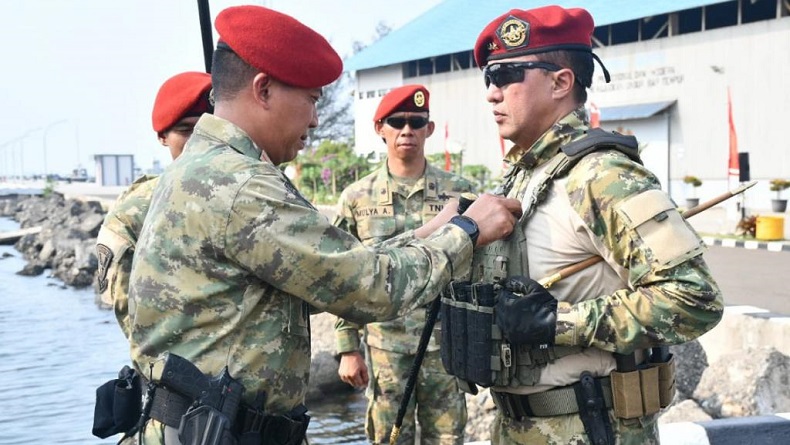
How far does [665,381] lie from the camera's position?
2764 millimetres

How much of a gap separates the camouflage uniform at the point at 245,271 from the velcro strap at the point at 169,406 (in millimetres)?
65

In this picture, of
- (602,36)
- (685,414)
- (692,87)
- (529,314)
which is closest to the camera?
(529,314)

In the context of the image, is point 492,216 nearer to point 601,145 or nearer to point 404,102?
point 601,145

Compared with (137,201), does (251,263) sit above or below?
below

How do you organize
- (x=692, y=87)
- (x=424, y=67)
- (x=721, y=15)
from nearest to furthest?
1. (x=692, y=87)
2. (x=721, y=15)
3. (x=424, y=67)

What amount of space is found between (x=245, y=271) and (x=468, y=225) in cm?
65

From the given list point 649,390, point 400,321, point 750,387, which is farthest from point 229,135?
point 750,387

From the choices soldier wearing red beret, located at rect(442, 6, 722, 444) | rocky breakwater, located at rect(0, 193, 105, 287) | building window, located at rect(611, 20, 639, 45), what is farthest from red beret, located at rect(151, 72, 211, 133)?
building window, located at rect(611, 20, 639, 45)

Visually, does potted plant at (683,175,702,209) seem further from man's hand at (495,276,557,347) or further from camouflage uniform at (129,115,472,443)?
camouflage uniform at (129,115,472,443)

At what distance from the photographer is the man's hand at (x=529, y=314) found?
2.58 metres

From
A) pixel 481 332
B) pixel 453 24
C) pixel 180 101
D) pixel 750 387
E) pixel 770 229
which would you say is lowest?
pixel 750 387

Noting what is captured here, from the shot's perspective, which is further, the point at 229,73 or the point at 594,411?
the point at 594,411

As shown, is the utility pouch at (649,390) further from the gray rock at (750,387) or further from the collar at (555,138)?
the gray rock at (750,387)

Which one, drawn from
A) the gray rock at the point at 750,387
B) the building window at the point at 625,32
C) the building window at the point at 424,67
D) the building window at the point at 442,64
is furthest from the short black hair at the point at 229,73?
the building window at the point at 424,67
